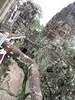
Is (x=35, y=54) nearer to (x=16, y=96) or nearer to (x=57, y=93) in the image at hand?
(x=57, y=93)

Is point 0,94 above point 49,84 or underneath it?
above

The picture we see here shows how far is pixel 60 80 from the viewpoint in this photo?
701 cm

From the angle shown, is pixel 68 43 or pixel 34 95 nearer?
pixel 34 95

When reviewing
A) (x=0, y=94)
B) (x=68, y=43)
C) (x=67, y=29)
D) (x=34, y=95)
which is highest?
(x=0, y=94)

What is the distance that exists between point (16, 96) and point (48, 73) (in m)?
6.03

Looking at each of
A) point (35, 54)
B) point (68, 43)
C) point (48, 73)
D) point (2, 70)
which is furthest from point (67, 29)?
point (2, 70)

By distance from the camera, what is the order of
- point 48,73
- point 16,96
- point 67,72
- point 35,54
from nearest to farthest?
1. point 16,96
2. point 67,72
3. point 48,73
4. point 35,54

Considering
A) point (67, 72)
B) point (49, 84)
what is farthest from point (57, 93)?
point (67, 72)

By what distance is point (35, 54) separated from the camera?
421 inches

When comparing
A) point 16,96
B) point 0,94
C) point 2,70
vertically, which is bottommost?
point 16,96

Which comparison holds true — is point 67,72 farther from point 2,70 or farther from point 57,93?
point 2,70

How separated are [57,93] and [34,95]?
4.97 m

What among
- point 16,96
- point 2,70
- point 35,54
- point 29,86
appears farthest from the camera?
point 35,54

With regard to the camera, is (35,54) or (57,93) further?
(35,54)
